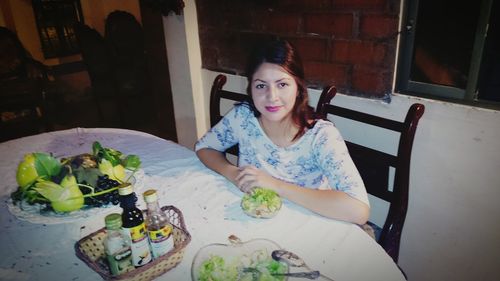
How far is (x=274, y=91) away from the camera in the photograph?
4.11ft

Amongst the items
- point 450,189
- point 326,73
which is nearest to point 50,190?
point 326,73

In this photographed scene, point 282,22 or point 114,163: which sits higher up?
point 282,22

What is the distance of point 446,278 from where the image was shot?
168 cm

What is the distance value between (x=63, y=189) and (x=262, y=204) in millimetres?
605

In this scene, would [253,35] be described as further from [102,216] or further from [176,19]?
[102,216]

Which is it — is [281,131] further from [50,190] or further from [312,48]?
[50,190]

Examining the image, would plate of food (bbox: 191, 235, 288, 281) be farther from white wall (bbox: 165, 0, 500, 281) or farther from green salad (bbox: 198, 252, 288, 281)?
white wall (bbox: 165, 0, 500, 281)

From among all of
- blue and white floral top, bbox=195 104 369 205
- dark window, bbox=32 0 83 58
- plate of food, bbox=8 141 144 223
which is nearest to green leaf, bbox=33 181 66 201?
plate of food, bbox=8 141 144 223

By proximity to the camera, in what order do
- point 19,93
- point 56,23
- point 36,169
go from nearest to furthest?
point 36,169 < point 19,93 < point 56,23

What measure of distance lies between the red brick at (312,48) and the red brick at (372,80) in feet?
0.63

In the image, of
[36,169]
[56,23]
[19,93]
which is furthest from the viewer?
[56,23]

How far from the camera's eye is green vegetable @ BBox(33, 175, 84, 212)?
1.04 metres

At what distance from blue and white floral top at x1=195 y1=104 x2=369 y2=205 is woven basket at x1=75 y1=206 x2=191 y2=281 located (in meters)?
0.48

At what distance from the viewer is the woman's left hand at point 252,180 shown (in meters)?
1.16
